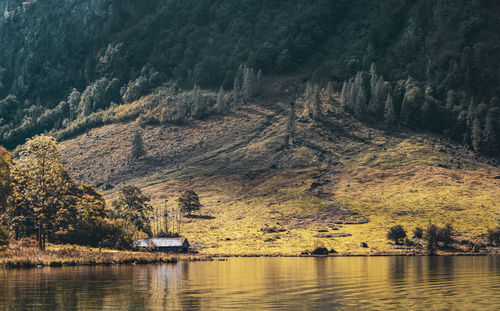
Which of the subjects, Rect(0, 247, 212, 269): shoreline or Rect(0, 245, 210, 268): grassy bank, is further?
Rect(0, 245, 210, 268): grassy bank

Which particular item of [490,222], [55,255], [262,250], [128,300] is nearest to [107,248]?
[55,255]

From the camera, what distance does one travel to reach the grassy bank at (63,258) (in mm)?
68250

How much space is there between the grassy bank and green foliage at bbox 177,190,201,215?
9101 centimetres

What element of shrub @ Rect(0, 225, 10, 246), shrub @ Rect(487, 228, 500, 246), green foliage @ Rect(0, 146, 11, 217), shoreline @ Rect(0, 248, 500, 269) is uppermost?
green foliage @ Rect(0, 146, 11, 217)

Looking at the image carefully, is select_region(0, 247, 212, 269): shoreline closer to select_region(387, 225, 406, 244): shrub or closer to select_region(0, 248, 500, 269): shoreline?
select_region(0, 248, 500, 269): shoreline

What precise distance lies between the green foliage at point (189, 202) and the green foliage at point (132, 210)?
2534 centimetres

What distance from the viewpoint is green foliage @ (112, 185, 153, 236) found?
135750 millimetres

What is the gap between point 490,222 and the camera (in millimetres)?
154250

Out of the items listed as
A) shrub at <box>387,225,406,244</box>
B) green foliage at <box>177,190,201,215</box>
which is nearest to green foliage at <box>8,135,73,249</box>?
shrub at <box>387,225,406,244</box>

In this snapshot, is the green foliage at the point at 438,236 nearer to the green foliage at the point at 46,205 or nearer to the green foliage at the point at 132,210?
the green foliage at the point at 132,210

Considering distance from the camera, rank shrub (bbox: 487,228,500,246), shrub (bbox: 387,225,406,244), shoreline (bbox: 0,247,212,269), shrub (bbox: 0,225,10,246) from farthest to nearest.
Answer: shrub (bbox: 387,225,406,244)
shrub (bbox: 487,228,500,246)
shrub (bbox: 0,225,10,246)
shoreline (bbox: 0,247,212,269)

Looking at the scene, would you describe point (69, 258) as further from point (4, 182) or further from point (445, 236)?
point (445, 236)

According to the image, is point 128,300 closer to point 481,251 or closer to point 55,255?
point 55,255

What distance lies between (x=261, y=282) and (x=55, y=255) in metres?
30.9
